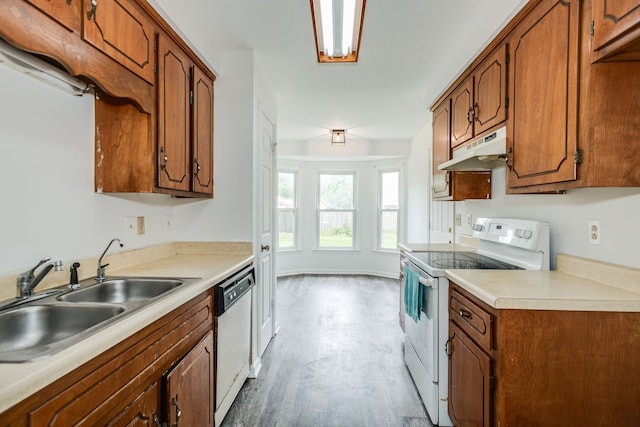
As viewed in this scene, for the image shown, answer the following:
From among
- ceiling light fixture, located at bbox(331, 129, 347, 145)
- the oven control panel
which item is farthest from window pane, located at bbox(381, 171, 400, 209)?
the oven control panel

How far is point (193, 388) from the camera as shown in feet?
4.69

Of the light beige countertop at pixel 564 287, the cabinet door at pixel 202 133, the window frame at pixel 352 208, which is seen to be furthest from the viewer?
the window frame at pixel 352 208

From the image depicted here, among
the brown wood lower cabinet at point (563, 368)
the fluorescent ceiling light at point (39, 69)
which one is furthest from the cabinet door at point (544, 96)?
the fluorescent ceiling light at point (39, 69)

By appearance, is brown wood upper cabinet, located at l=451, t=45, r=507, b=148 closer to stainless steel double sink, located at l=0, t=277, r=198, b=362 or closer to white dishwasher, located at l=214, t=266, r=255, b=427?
white dishwasher, located at l=214, t=266, r=255, b=427

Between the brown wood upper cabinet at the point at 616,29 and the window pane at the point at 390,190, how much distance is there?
4.69 meters

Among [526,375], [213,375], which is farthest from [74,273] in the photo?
[526,375]

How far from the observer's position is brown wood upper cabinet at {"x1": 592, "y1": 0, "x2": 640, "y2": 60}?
103 cm

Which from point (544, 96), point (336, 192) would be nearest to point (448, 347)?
point (544, 96)

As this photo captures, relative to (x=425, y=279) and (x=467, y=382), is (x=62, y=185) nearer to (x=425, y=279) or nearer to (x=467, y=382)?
(x=425, y=279)

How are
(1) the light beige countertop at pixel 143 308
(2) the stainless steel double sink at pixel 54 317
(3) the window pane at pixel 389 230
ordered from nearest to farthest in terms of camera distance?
(1) the light beige countertop at pixel 143 308 → (2) the stainless steel double sink at pixel 54 317 → (3) the window pane at pixel 389 230

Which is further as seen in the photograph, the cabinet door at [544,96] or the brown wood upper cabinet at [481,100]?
the brown wood upper cabinet at [481,100]

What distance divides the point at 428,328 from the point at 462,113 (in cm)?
162

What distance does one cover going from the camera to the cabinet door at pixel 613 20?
1020 millimetres

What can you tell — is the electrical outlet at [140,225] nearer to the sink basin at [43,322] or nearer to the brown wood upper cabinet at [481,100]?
the sink basin at [43,322]
